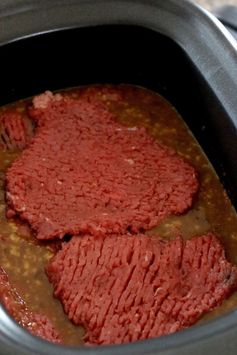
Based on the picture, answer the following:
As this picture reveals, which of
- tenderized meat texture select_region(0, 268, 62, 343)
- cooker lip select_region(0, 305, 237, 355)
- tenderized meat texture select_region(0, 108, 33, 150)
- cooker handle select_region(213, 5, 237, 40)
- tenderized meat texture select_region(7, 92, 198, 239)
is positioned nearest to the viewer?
cooker lip select_region(0, 305, 237, 355)

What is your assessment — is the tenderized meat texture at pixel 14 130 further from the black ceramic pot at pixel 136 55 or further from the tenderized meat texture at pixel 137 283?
the tenderized meat texture at pixel 137 283

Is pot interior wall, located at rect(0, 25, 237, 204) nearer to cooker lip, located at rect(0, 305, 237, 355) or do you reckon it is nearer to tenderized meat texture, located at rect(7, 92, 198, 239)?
tenderized meat texture, located at rect(7, 92, 198, 239)

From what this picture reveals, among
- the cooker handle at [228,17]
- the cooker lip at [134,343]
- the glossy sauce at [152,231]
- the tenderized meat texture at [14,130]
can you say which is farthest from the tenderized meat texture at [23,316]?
the cooker handle at [228,17]

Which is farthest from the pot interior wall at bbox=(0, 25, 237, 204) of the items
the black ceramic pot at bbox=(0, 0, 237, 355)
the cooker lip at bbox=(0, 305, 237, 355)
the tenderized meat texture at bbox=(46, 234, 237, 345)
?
the cooker lip at bbox=(0, 305, 237, 355)

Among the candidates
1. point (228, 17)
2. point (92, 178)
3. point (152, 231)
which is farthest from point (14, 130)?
point (228, 17)

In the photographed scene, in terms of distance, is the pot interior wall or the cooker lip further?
the pot interior wall

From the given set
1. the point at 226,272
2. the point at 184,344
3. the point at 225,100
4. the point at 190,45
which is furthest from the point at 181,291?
the point at 190,45

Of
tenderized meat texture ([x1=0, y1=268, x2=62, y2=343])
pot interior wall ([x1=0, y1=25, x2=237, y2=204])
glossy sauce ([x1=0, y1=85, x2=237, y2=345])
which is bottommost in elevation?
tenderized meat texture ([x1=0, y1=268, x2=62, y2=343])

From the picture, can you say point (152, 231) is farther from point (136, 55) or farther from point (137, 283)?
point (136, 55)
